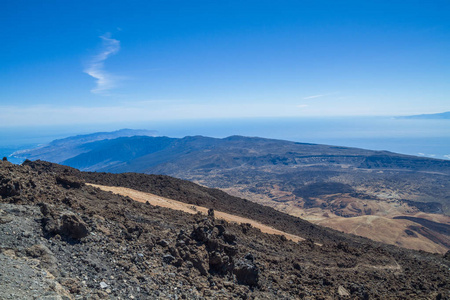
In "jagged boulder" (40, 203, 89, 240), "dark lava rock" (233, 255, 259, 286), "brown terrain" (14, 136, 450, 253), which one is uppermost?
"jagged boulder" (40, 203, 89, 240)

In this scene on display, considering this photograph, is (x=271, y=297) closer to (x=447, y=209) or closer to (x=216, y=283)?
(x=216, y=283)

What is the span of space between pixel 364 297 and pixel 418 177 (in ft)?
291

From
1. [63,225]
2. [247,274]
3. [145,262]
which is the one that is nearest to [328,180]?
[247,274]

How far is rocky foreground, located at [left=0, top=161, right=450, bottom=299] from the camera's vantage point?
17.8 feet

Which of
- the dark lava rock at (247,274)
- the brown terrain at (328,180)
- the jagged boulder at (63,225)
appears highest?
the jagged boulder at (63,225)

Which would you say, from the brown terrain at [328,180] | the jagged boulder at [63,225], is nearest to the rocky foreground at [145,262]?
the jagged boulder at [63,225]

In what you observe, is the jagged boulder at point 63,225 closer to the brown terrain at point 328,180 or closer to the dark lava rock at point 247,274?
the dark lava rock at point 247,274

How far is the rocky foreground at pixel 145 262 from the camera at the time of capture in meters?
Answer: 5.42

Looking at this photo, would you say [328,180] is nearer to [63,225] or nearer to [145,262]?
[145,262]

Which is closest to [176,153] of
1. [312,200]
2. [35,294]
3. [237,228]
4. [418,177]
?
[312,200]

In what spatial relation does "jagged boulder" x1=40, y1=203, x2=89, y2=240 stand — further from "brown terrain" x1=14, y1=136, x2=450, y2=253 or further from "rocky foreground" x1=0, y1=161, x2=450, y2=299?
"brown terrain" x1=14, y1=136, x2=450, y2=253

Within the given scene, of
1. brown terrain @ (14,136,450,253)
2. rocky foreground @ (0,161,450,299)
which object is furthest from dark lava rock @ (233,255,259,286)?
brown terrain @ (14,136,450,253)

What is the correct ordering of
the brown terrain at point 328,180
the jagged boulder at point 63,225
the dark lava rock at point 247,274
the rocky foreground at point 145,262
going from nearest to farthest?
the rocky foreground at point 145,262 < the jagged boulder at point 63,225 < the dark lava rock at point 247,274 < the brown terrain at point 328,180

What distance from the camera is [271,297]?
26.1 feet
